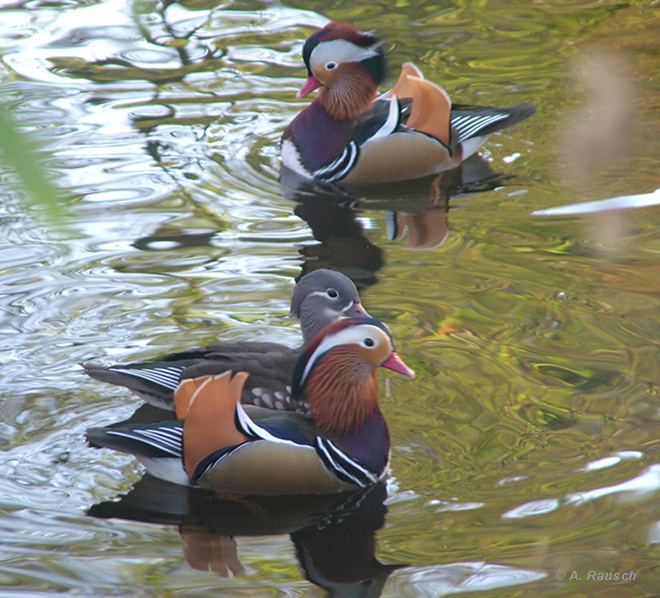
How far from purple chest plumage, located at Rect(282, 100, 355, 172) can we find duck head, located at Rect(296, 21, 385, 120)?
75mm

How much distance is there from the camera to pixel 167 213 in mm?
5059

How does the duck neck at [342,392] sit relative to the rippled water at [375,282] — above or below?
above

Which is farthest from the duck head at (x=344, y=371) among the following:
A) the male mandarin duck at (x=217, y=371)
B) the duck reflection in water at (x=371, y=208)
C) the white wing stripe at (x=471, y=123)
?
the white wing stripe at (x=471, y=123)

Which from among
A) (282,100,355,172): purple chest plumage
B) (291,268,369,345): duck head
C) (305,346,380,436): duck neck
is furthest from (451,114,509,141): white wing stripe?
(305,346,380,436): duck neck

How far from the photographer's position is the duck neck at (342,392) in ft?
10.1

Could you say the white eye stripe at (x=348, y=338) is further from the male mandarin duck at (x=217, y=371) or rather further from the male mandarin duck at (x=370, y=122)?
the male mandarin duck at (x=370, y=122)

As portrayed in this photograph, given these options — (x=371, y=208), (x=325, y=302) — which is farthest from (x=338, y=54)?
(x=325, y=302)

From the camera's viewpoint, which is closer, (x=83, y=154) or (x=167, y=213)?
(x=167, y=213)

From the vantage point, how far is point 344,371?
123 inches

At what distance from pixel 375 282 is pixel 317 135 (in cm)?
167

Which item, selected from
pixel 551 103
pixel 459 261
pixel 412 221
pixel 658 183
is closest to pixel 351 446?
pixel 459 261

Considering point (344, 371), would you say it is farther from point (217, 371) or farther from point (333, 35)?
point (333, 35)

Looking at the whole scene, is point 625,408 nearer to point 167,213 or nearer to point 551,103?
point 167,213

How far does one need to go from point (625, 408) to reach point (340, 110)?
318 cm
